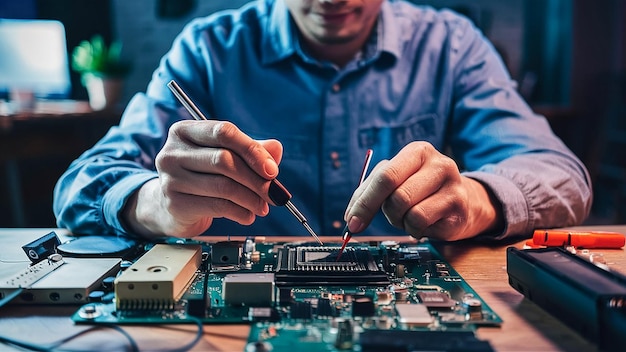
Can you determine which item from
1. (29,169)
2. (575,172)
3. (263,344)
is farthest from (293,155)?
(29,169)

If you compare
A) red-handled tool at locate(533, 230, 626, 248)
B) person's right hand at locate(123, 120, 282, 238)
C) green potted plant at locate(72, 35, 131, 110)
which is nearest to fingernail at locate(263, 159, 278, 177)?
person's right hand at locate(123, 120, 282, 238)

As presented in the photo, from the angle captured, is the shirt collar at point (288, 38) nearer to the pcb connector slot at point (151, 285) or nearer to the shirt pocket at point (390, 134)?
the shirt pocket at point (390, 134)

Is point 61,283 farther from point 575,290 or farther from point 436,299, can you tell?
point 575,290

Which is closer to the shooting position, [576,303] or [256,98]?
[576,303]

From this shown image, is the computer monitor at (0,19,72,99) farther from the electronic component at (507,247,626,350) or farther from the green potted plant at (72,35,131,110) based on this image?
the electronic component at (507,247,626,350)

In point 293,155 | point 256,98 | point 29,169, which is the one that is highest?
point 256,98

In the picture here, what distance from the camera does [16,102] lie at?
316 centimetres

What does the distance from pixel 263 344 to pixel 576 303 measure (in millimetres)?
331

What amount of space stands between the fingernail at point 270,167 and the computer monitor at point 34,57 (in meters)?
2.93

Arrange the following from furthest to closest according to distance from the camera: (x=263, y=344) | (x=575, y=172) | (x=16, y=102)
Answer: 1. (x=16, y=102)
2. (x=575, y=172)
3. (x=263, y=344)

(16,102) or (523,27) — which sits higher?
(523,27)

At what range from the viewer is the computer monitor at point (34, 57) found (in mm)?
3373

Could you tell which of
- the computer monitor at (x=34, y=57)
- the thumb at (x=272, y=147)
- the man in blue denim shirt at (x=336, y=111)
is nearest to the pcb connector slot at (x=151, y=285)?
the thumb at (x=272, y=147)

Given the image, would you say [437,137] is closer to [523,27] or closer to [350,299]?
[350,299]
